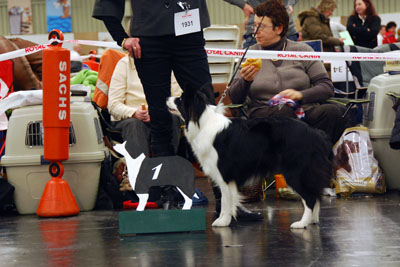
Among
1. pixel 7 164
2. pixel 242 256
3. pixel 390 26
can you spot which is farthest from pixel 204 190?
pixel 390 26

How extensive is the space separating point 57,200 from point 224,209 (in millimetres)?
1165

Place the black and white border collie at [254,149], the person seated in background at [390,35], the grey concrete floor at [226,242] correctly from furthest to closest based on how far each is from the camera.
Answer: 1. the person seated in background at [390,35]
2. the black and white border collie at [254,149]
3. the grey concrete floor at [226,242]

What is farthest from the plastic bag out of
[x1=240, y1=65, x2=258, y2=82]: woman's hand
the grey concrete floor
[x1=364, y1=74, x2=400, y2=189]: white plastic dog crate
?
[x1=240, y1=65, x2=258, y2=82]: woman's hand

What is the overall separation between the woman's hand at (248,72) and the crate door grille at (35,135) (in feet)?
3.85

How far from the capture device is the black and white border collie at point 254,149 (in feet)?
11.0

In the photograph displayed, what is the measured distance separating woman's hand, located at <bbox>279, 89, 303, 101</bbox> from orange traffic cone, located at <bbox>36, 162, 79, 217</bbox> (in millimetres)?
1471

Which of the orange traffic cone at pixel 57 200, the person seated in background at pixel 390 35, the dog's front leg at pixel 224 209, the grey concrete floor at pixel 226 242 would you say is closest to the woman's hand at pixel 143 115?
the orange traffic cone at pixel 57 200

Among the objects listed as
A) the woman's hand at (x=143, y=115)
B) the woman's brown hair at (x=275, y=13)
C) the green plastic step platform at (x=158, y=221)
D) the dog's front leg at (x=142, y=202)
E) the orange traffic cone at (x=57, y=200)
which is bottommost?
the orange traffic cone at (x=57, y=200)

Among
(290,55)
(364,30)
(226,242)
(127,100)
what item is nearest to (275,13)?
(290,55)

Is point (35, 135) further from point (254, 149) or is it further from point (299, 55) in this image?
point (299, 55)

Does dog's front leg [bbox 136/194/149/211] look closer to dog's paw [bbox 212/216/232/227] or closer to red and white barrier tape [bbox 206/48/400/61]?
dog's paw [bbox 212/216/232/227]

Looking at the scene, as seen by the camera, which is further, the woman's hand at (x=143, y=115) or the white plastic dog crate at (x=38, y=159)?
the woman's hand at (x=143, y=115)

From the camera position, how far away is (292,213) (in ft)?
12.5

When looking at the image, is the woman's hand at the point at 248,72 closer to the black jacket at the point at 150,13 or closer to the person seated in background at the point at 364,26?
the black jacket at the point at 150,13
